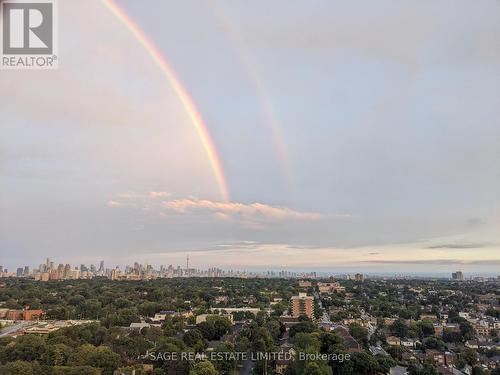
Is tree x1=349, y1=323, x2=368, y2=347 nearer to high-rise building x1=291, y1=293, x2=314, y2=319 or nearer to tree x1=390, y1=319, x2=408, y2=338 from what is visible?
tree x1=390, y1=319, x2=408, y2=338

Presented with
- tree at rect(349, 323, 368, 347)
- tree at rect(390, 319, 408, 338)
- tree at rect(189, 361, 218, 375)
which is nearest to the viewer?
tree at rect(189, 361, 218, 375)

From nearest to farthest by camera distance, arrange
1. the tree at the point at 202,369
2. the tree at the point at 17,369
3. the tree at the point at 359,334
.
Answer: the tree at the point at 17,369 → the tree at the point at 202,369 → the tree at the point at 359,334

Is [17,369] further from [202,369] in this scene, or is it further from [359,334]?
[359,334]

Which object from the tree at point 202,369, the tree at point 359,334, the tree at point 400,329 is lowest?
the tree at point 400,329

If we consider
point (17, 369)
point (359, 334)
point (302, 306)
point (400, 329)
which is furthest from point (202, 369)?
point (302, 306)

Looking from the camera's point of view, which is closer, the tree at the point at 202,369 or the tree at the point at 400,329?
the tree at the point at 202,369

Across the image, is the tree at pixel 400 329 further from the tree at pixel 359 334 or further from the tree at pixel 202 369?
the tree at pixel 202 369

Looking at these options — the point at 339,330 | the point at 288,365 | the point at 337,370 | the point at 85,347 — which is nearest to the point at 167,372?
the point at 85,347

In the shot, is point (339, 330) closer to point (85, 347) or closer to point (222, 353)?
point (222, 353)

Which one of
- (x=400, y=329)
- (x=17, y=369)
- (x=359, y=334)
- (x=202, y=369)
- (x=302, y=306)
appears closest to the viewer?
(x=17, y=369)

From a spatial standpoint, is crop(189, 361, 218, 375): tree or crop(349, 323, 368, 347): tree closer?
crop(189, 361, 218, 375): tree

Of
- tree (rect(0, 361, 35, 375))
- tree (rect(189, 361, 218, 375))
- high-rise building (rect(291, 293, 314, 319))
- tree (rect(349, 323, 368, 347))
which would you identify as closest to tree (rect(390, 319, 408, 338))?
tree (rect(349, 323, 368, 347))

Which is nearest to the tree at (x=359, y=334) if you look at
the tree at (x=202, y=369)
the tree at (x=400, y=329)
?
the tree at (x=400, y=329)
